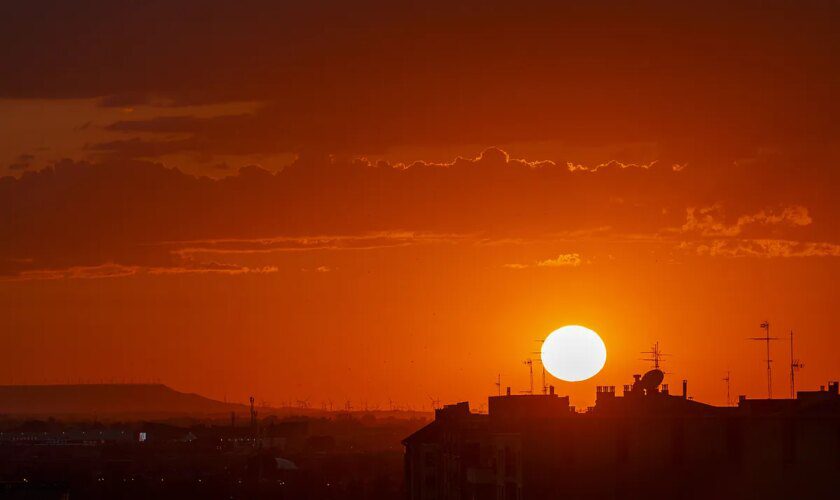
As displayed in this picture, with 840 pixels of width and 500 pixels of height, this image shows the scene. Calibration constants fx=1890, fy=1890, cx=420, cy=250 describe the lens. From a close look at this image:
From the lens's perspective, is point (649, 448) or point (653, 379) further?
point (653, 379)

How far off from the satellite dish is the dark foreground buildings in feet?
0.20

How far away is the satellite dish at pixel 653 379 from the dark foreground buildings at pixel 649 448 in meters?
0.06

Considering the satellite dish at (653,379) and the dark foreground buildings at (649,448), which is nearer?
the dark foreground buildings at (649,448)

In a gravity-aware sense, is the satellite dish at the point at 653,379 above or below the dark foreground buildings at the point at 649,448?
above

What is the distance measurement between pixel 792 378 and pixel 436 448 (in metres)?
19.1

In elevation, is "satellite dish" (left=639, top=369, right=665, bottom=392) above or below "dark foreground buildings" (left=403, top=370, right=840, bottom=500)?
above

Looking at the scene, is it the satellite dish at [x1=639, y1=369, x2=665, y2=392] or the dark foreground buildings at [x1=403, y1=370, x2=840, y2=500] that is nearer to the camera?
the dark foreground buildings at [x1=403, y1=370, x2=840, y2=500]

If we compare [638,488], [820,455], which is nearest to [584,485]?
[638,488]

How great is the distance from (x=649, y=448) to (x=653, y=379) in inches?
403

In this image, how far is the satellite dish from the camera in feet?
271

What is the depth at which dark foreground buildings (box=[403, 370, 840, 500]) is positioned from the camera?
64438 mm

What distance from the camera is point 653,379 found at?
8269 centimetres

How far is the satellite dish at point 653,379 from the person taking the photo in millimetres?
82625

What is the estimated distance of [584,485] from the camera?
75312 mm
